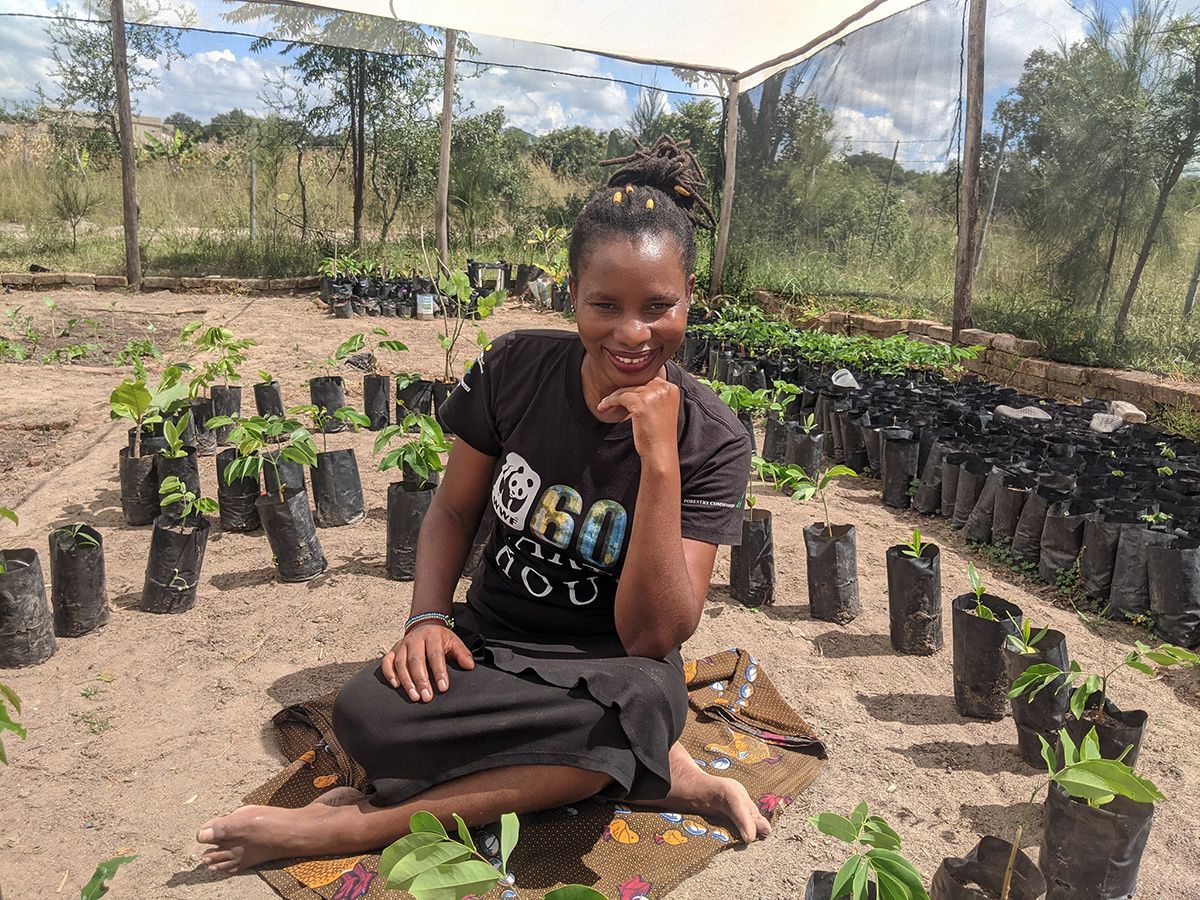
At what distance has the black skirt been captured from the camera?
1.46 m

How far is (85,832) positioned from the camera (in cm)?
165

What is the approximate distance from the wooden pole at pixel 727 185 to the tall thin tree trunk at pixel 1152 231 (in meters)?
4.24

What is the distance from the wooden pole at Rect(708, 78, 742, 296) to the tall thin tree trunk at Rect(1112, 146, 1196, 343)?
4.24 m

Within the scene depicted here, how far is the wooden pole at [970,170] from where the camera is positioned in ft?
20.9

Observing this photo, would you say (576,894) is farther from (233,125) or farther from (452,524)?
(233,125)

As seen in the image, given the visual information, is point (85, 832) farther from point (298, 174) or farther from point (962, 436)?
point (298, 174)

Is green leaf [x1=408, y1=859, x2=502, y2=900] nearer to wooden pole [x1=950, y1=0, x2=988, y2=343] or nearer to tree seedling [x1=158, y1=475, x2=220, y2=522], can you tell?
tree seedling [x1=158, y1=475, x2=220, y2=522]

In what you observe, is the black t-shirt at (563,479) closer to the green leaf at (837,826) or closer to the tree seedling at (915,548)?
the green leaf at (837,826)

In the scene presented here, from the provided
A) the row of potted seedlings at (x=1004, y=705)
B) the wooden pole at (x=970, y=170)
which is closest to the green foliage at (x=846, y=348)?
the wooden pole at (x=970, y=170)

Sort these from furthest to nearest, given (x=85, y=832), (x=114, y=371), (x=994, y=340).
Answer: (x=994, y=340), (x=114, y=371), (x=85, y=832)

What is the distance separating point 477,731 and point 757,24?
7.04 metres

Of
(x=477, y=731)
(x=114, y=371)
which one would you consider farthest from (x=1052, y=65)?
(x=114, y=371)

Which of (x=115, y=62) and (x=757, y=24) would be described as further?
(x=115, y=62)

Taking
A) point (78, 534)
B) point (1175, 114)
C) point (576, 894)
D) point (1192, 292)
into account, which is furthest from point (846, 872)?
point (1175, 114)
